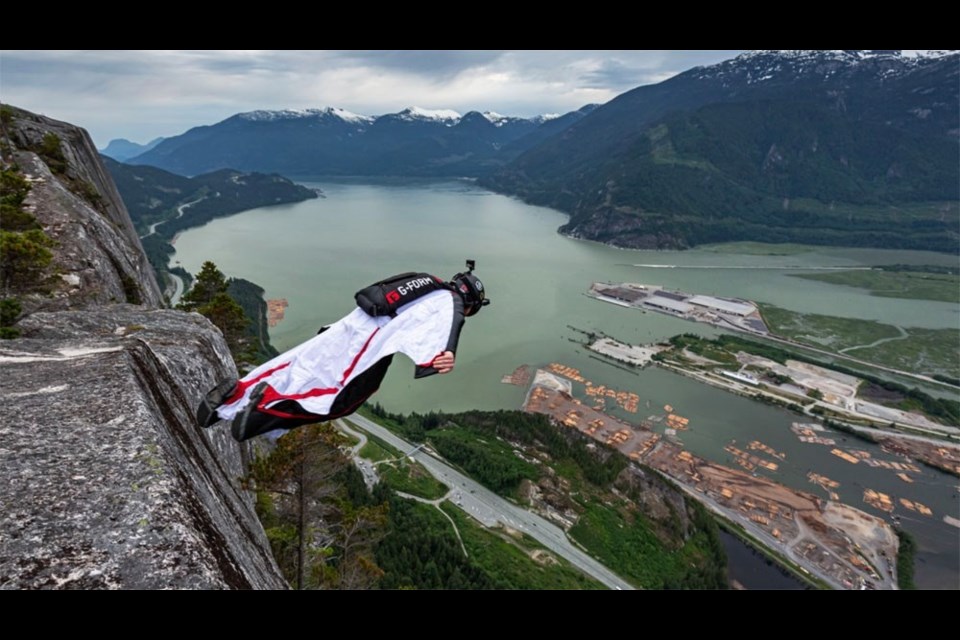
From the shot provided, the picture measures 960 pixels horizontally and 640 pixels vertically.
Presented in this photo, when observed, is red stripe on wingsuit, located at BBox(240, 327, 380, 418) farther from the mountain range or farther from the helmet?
the mountain range

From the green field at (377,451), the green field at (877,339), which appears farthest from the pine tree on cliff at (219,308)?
the green field at (877,339)

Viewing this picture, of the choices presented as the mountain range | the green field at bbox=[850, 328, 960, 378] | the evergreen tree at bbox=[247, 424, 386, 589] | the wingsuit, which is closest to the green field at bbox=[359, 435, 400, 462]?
the evergreen tree at bbox=[247, 424, 386, 589]

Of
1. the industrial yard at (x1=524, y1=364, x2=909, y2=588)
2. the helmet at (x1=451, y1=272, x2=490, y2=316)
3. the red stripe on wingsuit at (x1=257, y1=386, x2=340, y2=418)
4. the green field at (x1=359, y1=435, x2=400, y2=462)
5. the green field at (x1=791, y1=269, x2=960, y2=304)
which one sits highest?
the helmet at (x1=451, y1=272, x2=490, y2=316)

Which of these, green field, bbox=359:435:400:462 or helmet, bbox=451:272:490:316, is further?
green field, bbox=359:435:400:462

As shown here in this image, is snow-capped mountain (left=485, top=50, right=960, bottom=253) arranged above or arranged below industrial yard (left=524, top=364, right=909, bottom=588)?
above

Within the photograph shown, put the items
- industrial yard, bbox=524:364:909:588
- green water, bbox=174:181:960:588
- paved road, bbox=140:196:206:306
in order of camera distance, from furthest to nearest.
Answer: paved road, bbox=140:196:206:306 < green water, bbox=174:181:960:588 < industrial yard, bbox=524:364:909:588

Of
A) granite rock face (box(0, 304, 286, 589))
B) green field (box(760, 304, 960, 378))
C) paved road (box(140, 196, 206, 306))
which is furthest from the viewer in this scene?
paved road (box(140, 196, 206, 306))

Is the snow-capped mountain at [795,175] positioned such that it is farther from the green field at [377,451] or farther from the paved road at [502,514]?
the green field at [377,451]
